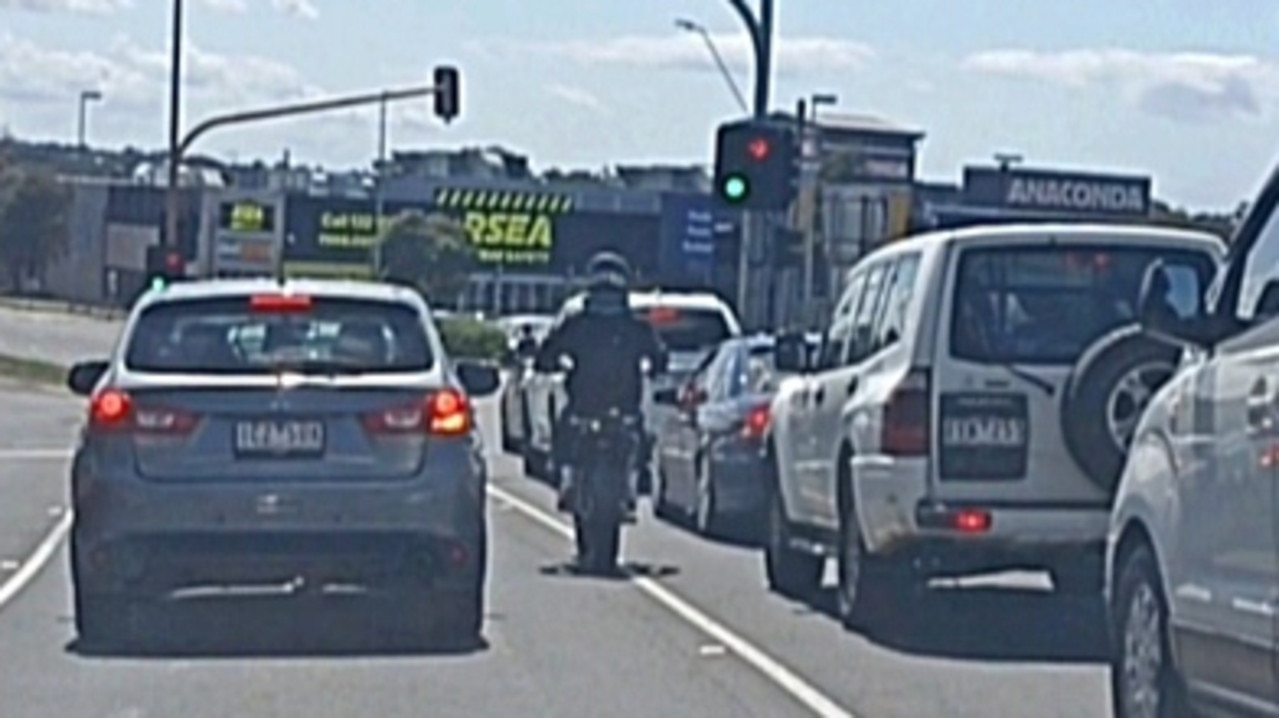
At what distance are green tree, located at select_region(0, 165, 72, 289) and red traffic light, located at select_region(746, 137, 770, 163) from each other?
96014 mm

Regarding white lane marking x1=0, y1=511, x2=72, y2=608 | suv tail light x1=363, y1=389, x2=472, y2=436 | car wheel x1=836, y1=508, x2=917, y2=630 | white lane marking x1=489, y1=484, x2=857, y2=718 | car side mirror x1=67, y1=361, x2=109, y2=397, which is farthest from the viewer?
white lane marking x1=0, y1=511, x2=72, y2=608

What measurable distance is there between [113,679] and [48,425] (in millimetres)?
32267

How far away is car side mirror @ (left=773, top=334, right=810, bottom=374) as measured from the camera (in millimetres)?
19062

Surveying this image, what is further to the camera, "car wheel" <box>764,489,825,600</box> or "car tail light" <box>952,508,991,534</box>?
"car wheel" <box>764,489,825,600</box>

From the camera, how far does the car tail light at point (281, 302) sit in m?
15.5

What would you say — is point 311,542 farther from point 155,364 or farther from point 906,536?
point 906,536

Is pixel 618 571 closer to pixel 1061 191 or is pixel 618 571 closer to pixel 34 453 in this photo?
pixel 34 453

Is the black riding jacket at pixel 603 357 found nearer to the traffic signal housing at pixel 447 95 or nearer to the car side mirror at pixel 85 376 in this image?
the car side mirror at pixel 85 376

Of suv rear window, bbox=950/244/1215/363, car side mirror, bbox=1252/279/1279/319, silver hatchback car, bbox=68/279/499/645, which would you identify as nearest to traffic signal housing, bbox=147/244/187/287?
silver hatchback car, bbox=68/279/499/645

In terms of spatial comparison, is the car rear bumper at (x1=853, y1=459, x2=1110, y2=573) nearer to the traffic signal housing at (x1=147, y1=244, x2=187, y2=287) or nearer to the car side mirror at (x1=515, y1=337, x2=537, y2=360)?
the car side mirror at (x1=515, y1=337, x2=537, y2=360)

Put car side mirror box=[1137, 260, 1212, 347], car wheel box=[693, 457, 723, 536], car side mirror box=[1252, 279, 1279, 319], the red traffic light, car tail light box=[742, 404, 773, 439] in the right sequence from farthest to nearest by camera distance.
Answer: the red traffic light < car wheel box=[693, 457, 723, 536] < car tail light box=[742, 404, 773, 439] < car side mirror box=[1137, 260, 1212, 347] < car side mirror box=[1252, 279, 1279, 319]

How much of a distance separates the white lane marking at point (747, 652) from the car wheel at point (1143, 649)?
6.59 feet

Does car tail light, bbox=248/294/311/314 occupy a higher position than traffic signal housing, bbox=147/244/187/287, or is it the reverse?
traffic signal housing, bbox=147/244/187/287

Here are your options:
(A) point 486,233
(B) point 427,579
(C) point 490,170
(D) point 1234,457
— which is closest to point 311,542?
(B) point 427,579
